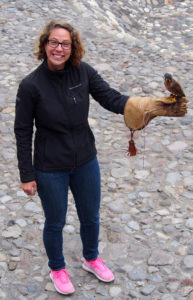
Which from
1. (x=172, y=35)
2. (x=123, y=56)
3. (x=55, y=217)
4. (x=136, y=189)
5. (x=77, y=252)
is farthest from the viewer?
(x=172, y=35)

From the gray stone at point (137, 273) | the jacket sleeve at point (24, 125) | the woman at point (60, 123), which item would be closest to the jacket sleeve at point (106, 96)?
the woman at point (60, 123)

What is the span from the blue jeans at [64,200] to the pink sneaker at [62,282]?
6cm

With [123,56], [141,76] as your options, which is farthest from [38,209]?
[123,56]

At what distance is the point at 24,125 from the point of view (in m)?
3.38

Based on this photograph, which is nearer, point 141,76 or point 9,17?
point 141,76

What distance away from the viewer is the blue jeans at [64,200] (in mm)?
3549

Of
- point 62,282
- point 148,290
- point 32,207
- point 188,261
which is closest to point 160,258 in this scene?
point 188,261

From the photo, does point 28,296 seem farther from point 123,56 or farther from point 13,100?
point 123,56

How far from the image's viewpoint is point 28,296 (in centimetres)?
407

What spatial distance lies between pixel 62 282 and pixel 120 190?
1.68 meters

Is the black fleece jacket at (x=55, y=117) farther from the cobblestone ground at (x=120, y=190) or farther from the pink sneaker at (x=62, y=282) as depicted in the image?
the cobblestone ground at (x=120, y=190)

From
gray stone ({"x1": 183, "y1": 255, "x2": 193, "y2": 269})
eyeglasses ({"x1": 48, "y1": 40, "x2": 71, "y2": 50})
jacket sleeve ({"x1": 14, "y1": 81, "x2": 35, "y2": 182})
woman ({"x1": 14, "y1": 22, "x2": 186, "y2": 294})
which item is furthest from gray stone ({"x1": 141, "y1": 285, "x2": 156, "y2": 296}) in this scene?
eyeglasses ({"x1": 48, "y1": 40, "x2": 71, "y2": 50})

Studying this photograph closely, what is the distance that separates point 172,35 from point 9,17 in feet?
12.4

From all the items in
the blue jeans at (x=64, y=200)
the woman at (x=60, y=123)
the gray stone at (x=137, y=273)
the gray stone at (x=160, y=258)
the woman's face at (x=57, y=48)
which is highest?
the woman's face at (x=57, y=48)
